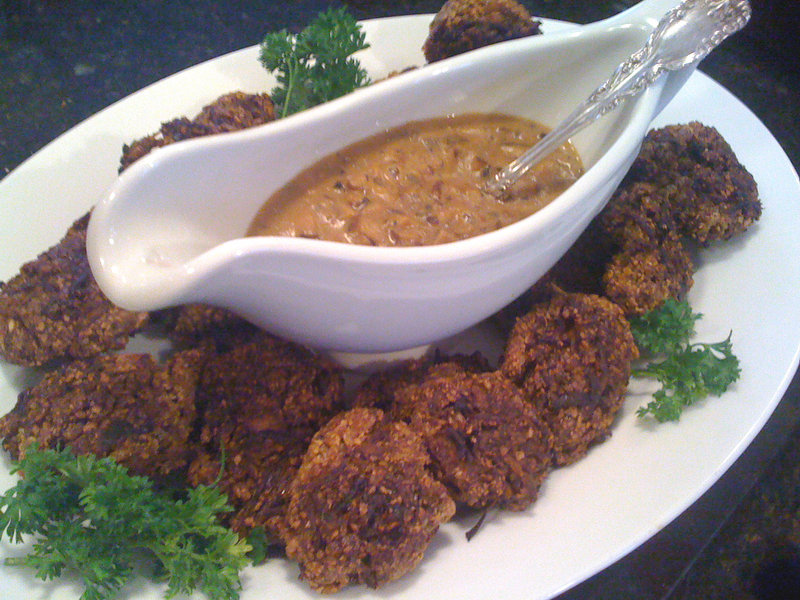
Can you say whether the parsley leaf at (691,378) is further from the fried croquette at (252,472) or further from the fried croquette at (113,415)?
the fried croquette at (113,415)

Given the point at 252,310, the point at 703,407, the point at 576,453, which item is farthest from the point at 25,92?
the point at 703,407

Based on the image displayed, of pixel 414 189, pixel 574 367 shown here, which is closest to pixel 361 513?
pixel 574 367

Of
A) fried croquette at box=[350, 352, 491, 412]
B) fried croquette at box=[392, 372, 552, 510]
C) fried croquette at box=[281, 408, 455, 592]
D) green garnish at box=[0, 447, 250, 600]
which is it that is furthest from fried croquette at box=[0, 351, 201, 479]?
fried croquette at box=[392, 372, 552, 510]

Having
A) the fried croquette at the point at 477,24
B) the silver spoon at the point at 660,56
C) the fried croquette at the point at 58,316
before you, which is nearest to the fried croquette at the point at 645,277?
the silver spoon at the point at 660,56

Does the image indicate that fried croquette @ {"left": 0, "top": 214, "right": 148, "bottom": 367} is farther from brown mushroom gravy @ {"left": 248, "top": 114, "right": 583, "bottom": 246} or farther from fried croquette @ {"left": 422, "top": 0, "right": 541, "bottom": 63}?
fried croquette @ {"left": 422, "top": 0, "right": 541, "bottom": 63}

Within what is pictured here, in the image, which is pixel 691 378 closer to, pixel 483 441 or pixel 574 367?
pixel 574 367
